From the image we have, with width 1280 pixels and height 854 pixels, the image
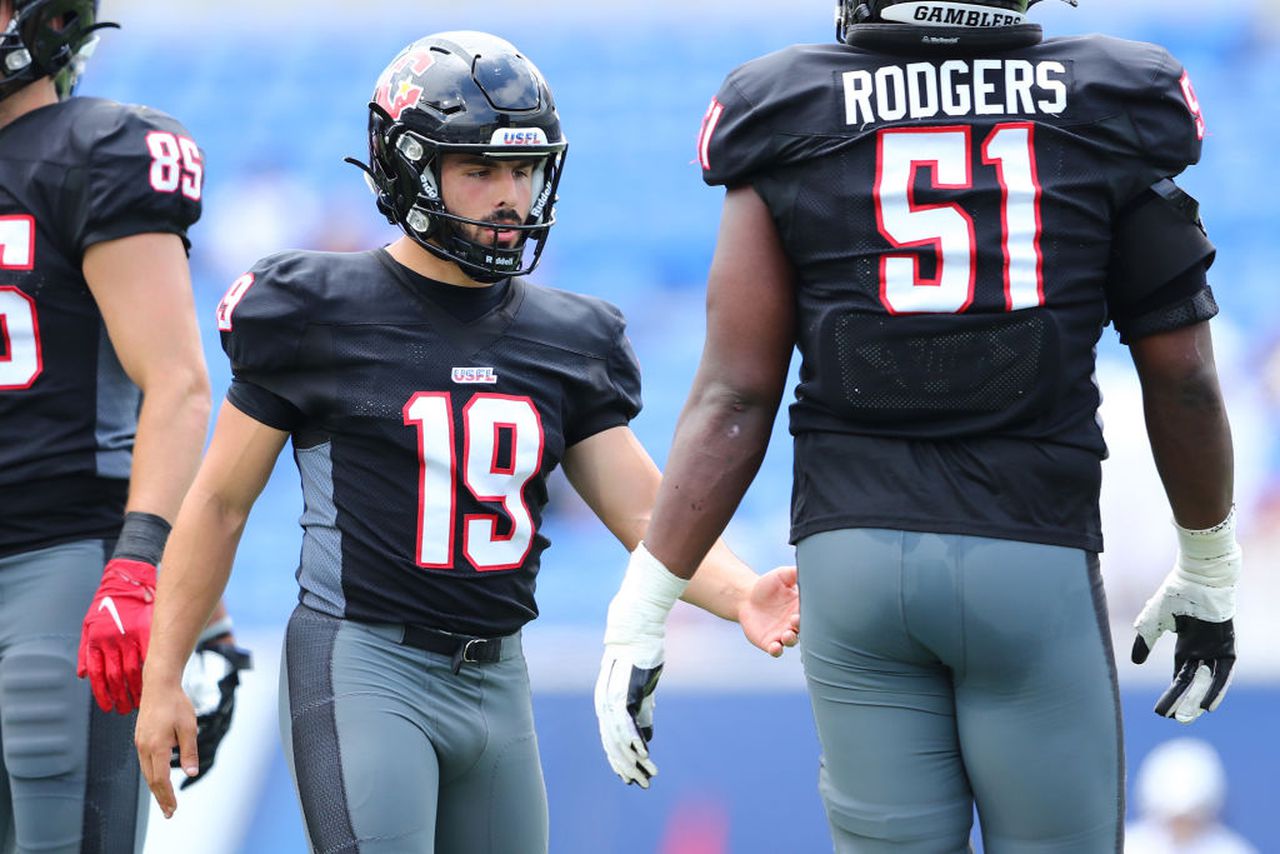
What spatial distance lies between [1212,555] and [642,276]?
23.0ft

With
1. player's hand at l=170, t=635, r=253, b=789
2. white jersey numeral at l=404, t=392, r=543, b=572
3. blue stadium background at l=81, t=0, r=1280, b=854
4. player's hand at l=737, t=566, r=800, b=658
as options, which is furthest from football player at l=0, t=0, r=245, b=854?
blue stadium background at l=81, t=0, r=1280, b=854

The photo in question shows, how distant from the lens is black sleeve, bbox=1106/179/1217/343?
2.47 m

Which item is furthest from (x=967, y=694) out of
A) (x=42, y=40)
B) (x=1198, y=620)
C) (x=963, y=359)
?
(x=42, y=40)

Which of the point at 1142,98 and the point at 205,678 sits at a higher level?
the point at 1142,98

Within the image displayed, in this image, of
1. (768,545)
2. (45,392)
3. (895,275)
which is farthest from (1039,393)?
(768,545)

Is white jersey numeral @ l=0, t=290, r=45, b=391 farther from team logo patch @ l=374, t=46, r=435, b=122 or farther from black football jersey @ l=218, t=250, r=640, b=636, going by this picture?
team logo patch @ l=374, t=46, r=435, b=122

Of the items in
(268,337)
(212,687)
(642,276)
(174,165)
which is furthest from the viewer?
(642,276)

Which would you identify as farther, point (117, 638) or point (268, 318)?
point (117, 638)

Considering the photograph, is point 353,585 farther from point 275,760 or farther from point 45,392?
point 275,760

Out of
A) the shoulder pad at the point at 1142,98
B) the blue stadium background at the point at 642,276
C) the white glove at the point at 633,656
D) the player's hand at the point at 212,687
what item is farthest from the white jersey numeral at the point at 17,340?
the blue stadium background at the point at 642,276

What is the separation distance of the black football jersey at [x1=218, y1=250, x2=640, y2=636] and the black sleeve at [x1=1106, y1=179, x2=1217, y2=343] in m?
1.00

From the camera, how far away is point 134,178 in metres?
3.25

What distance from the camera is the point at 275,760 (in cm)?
599

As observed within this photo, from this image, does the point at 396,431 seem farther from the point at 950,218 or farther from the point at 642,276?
the point at 642,276
